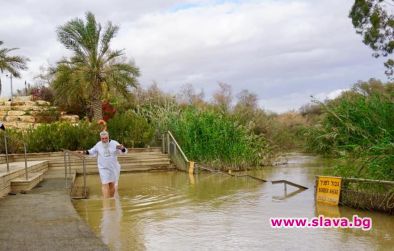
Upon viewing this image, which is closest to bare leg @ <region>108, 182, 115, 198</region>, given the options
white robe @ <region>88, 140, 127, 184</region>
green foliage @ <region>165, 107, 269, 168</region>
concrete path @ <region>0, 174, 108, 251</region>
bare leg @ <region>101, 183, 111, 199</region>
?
bare leg @ <region>101, 183, 111, 199</region>

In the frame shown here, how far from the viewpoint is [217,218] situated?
930 centimetres

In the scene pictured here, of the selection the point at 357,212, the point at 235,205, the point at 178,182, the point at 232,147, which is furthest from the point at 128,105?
the point at 357,212

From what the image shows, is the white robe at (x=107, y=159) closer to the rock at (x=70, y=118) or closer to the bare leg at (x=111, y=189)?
the bare leg at (x=111, y=189)

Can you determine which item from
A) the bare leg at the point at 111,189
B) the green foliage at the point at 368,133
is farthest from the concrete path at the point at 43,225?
the green foliage at the point at 368,133

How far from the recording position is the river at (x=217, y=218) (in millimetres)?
7203

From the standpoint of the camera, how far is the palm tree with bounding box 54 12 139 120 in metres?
25.6

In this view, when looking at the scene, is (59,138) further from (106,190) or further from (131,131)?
(106,190)

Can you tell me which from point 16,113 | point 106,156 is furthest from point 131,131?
point 16,113

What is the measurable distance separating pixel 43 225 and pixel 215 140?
12945 mm

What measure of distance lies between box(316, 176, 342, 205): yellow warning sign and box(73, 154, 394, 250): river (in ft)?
0.80

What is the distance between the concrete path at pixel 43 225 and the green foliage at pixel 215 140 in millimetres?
9607

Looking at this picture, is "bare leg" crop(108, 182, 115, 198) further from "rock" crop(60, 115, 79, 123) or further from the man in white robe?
"rock" crop(60, 115, 79, 123)

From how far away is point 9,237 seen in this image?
671 centimetres

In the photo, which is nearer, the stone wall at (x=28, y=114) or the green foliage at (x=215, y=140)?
the green foliage at (x=215, y=140)
